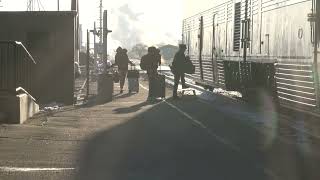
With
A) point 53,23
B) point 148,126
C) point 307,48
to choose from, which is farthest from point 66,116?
point 307,48

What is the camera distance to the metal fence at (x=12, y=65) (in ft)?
45.3

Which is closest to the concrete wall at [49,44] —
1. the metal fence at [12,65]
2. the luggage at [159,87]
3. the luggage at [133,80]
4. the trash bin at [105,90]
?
the trash bin at [105,90]

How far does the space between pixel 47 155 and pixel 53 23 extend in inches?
384

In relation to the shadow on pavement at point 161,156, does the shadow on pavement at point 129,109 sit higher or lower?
higher

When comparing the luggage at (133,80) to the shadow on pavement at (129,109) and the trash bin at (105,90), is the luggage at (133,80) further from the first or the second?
the shadow on pavement at (129,109)

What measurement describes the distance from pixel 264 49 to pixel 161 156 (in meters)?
6.16

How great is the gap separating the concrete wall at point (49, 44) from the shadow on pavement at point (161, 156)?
19.5 ft

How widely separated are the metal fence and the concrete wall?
2.79 meters

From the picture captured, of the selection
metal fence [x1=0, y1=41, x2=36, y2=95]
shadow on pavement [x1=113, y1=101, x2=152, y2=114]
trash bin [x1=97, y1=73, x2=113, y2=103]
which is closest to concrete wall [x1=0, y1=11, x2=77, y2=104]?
trash bin [x1=97, y1=73, x2=113, y2=103]

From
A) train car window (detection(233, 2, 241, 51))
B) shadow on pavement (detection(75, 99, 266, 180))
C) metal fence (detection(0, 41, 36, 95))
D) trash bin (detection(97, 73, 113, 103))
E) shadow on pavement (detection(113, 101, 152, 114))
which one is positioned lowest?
shadow on pavement (detection(75, 99, 266, 180))

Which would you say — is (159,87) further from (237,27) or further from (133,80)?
(133,80)

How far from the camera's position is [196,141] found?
36.5 feet

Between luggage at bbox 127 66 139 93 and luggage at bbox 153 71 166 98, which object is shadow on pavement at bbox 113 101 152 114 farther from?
luggage at bbox 127 66 139 93

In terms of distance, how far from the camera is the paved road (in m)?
8.36
